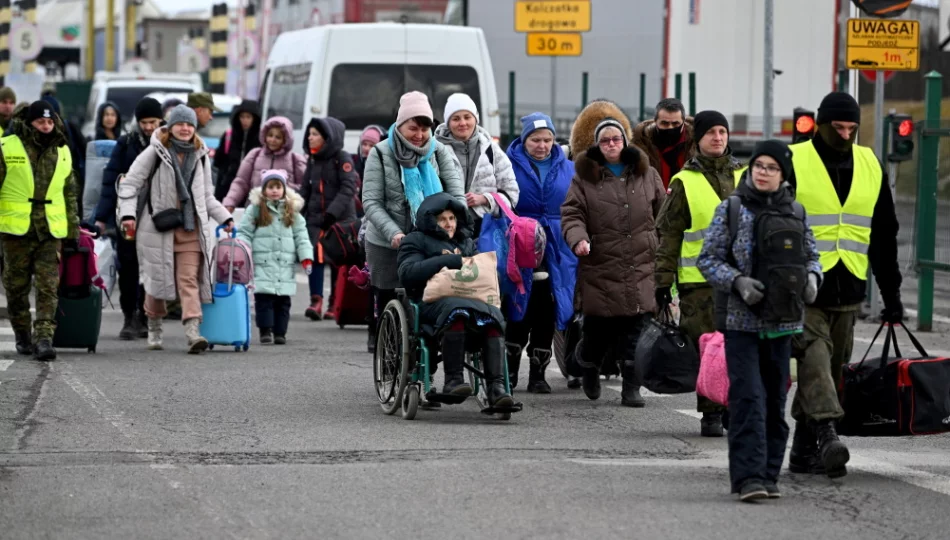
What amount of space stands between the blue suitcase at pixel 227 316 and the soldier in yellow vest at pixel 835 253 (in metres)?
6.35

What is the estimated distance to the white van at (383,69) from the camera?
22016 mm

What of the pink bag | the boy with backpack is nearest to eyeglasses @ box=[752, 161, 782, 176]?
the boy with backpack

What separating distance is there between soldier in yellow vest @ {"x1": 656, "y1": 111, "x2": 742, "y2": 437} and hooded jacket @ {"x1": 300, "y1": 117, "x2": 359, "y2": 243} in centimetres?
688

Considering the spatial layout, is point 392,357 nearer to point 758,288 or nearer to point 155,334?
point 758,288

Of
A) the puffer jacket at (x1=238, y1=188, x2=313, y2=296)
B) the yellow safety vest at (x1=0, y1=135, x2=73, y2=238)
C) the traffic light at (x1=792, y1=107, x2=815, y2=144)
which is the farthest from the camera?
the traffic light at (x1=792, y1=107, x2=815, y2=144)

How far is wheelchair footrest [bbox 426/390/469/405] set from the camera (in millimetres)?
10211

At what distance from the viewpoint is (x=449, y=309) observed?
10172mm

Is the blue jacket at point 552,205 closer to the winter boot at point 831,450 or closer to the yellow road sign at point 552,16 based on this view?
the winter boot at point 831,450

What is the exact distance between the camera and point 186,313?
1402 cm

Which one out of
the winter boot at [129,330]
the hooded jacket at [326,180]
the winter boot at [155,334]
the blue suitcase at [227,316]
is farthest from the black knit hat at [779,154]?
the hooded jacket at [326,180]

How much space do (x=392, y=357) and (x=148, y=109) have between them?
492 centimetres

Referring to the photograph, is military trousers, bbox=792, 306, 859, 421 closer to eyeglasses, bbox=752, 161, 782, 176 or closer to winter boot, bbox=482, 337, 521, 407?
eyeglasses, bbox=752, 161, 782, 176

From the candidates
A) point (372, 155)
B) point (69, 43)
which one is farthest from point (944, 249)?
point (69, 43)

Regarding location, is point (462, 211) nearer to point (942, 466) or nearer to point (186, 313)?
point (942, 466)
